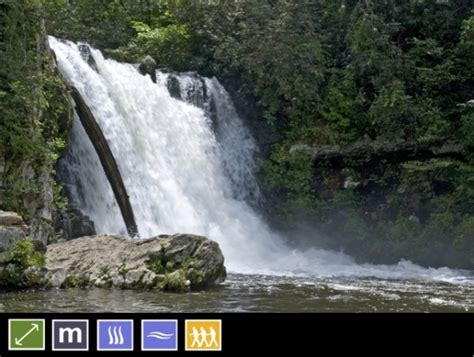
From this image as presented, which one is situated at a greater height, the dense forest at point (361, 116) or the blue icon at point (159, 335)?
the dense forest at point (361, 116)

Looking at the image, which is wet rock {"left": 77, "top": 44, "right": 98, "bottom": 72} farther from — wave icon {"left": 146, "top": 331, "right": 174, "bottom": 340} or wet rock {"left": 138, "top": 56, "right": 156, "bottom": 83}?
wave icon {"left": 146, "top": 331, "right": 174, "bottom": 340}

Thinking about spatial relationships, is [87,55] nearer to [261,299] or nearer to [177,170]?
[177,170]

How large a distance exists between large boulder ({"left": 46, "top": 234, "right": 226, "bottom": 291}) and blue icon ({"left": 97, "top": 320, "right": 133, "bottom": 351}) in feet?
21.4

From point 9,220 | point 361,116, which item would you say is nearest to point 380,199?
point 361,116

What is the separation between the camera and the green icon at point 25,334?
429 centimetres

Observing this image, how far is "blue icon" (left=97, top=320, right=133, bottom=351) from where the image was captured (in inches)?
164

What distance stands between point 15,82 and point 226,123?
9703 mm

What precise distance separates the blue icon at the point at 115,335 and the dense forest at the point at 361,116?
49.6 ft

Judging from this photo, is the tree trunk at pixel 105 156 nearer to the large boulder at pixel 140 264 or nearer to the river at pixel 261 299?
the large boulder at pixel 140 264

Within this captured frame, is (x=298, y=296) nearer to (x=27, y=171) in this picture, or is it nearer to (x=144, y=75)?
(x=27, y=171)

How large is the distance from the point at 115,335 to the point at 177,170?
580 inches

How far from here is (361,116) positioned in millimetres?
20250

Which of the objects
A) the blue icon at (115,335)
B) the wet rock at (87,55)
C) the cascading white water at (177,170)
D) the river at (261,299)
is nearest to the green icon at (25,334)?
the blue icon at (115,335)

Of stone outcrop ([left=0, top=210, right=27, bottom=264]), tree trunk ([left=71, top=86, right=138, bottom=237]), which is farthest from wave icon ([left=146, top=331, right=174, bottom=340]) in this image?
tree trunk ([left=71, top=86, right=138, bottom=237])
